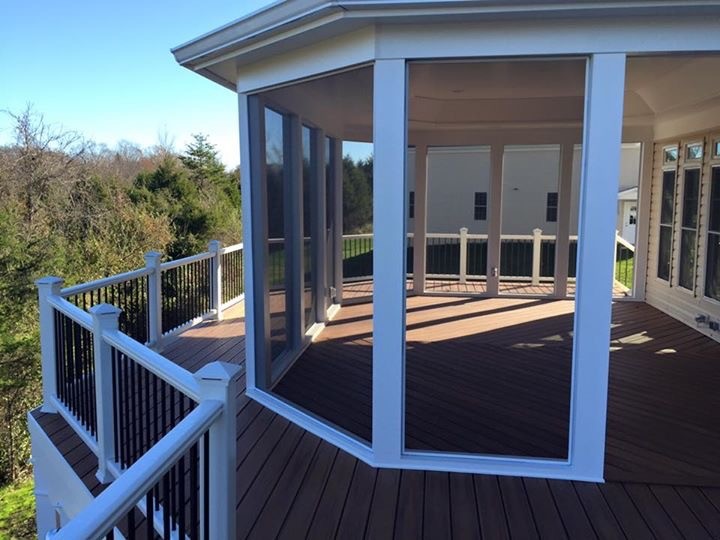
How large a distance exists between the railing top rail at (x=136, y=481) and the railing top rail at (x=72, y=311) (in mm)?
1624

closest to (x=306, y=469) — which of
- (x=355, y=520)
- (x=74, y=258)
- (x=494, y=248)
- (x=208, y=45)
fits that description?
(x=355, y=520)

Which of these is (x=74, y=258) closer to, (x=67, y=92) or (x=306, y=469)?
(x=306, y=469)

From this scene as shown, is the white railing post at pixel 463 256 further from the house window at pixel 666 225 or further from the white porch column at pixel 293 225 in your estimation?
the white porch column at pixel 293 225

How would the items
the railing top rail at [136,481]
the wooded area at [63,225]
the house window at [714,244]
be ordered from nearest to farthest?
the railing top rail at [136,481] → the house window at [714,244] → the wooded area at [63,225]

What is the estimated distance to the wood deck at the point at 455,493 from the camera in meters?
2.57

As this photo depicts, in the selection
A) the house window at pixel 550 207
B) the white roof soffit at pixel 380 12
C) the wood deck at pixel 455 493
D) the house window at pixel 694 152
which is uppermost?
the white roof soffit at pixel 380 12

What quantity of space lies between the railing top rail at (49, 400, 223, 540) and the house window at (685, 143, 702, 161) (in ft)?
21.1

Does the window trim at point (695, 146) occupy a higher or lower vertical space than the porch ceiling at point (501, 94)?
lower

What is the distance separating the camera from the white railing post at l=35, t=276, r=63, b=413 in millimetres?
3783

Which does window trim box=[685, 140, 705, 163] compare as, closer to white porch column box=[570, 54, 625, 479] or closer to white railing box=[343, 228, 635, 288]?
white railing box=[343, 228, 635, 288]

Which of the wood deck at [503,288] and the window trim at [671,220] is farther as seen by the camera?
the wood deck at [503,288]

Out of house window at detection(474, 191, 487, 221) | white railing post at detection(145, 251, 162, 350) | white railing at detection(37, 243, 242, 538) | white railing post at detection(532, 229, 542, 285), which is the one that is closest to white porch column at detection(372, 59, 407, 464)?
white railing at detection(37, 243, 242, 538)

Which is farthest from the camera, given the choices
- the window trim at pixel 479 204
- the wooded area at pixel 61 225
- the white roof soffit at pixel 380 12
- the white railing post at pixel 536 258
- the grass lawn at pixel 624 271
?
the window trim at pixel 479 204

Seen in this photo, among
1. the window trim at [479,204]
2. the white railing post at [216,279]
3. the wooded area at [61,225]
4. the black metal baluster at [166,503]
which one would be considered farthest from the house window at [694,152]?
the wooded area at [61,225]
